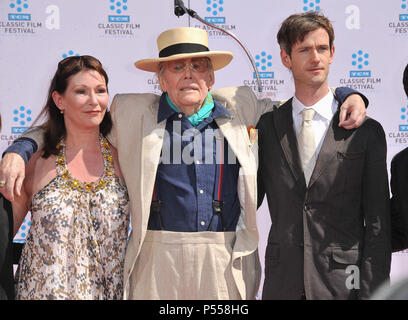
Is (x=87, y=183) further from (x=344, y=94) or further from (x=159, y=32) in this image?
(x=159, y=32)

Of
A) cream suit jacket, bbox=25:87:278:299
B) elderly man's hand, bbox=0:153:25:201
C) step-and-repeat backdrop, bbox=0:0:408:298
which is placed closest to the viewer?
elderly man's hand, bbox=0:153:25:201

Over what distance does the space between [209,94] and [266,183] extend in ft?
1.77

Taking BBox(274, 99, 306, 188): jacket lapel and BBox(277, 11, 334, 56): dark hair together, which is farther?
BBox(277, 11, 334, 56): dark hair

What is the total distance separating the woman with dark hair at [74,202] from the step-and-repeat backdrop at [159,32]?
43.1 inches

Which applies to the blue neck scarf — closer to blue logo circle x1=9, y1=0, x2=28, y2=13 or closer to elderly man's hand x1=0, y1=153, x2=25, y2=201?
elderly man's hand x1=0, y1=153, x2=25, y2=201

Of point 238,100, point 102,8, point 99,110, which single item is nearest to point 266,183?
point 238,100

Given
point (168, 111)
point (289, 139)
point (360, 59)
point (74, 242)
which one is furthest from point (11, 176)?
point (360, 59)

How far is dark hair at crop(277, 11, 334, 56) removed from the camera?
277cm

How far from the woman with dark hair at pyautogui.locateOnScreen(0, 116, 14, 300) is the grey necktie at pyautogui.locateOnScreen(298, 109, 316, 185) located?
4.55 feet

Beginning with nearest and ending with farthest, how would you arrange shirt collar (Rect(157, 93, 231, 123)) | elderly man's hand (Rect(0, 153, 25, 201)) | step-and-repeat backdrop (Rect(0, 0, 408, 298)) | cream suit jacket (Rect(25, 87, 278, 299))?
1. elderly man's hand (Rect(0, 153, 25, 201))
2. cream suit jacket (Rect(25, 87, 278, 299))
3. shirt collar (Rect(157, 93, 231, 123))
4. step-and-repeat backdrop (Rect(0, 0, 408, 298))

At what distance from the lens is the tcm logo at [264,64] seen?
3.94 metres

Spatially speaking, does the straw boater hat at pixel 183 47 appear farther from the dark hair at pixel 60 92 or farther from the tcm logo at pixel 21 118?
the tcm logo at pixel 21 118

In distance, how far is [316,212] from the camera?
8.57ft

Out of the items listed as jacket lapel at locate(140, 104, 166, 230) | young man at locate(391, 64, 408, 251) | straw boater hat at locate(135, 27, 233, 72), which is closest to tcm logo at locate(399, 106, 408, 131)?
young man at locate(391, 64, 408, 251)
